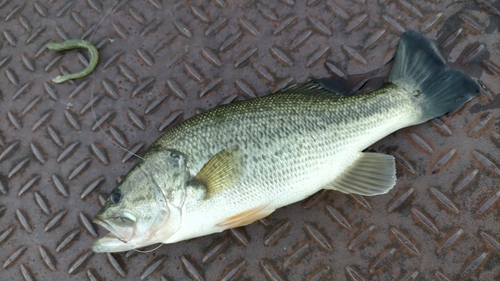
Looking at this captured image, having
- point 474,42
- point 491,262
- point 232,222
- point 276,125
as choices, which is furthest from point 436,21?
point 232,222

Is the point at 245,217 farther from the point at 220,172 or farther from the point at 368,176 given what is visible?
the point at 368,176

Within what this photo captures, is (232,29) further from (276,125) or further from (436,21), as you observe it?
(436,21)

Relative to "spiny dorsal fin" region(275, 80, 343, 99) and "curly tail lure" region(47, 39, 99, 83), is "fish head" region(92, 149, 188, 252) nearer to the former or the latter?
"spiny dorsal fin" region(275, 80, 343, 99)

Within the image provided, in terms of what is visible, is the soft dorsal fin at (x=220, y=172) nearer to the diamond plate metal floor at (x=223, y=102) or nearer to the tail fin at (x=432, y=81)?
the diamond plate metal floor at (x=223, y=102)

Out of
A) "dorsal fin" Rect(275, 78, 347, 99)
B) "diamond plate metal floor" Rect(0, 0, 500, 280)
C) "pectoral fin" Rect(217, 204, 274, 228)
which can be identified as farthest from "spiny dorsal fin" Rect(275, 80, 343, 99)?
"pectoral fin" Rect(217, 204, 274, 228)

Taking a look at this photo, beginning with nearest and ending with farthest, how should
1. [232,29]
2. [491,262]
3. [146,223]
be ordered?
[146,223], [491,262], [232,29]
